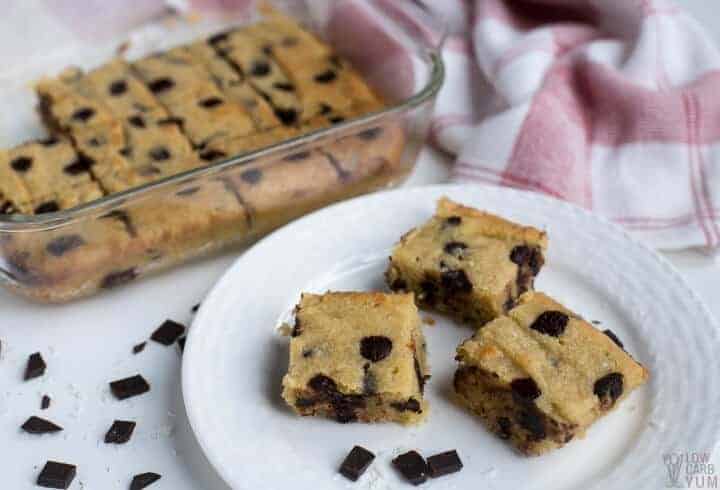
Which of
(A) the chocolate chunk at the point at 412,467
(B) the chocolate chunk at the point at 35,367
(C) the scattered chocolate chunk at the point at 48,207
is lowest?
(B) the chocolate chunk at the point at 35,367

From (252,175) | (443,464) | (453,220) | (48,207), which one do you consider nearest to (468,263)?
(453,220)

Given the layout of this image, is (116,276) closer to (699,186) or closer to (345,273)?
(345,273)

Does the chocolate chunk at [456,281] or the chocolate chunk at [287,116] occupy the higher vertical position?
the chocolate chunk at [456,281]

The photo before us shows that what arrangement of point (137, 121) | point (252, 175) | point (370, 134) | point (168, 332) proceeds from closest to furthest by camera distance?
point (168, 332)
point (252, 175)
point (370, 134)
point (137, 121)

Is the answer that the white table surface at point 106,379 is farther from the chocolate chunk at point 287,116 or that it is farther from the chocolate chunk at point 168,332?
the chocolate chunk at point 287,116

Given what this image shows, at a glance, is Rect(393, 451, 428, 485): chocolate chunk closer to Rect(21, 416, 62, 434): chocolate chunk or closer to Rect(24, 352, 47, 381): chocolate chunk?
Rect(21, 416, 62, 434): chocolate chunk

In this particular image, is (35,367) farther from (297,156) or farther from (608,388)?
(608,388)

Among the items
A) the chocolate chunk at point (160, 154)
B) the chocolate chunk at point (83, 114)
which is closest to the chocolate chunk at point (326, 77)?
the chocolate chunk at point (160, 154)

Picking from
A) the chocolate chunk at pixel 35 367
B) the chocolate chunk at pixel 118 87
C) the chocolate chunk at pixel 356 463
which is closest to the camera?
the chocolate chunk at pixel 356 463
